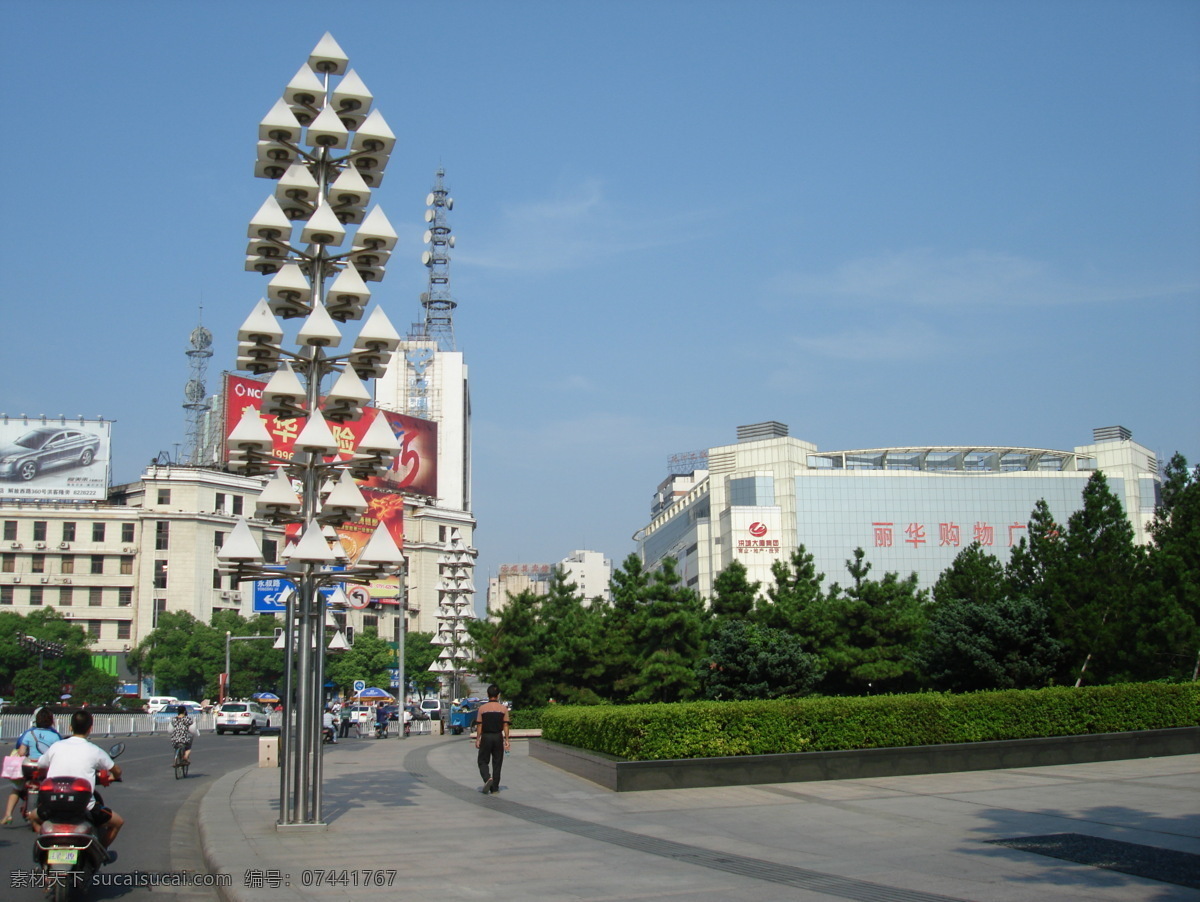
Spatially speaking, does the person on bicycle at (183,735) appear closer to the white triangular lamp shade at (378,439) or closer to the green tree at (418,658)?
the white triangular lamp shade at (378,439)

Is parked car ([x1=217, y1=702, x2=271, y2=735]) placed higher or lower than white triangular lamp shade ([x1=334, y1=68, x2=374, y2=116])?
lower

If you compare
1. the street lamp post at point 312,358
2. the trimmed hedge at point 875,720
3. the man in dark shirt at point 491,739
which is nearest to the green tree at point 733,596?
the trimmed hedge at point 875,720

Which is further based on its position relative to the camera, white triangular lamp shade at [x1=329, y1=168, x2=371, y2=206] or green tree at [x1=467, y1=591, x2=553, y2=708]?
green tree at [x1=467, y1=591, x2=553, y2=708]

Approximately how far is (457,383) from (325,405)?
10491cm

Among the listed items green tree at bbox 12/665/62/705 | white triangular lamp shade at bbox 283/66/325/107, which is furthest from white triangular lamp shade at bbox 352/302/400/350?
green tree at bbox 12/665/62/705

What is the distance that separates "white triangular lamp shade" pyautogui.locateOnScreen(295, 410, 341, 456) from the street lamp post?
14 millimetres

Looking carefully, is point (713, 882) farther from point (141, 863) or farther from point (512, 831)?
point (141, 863)

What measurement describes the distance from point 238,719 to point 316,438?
35.6 m

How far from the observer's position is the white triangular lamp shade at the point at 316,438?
11.7 m

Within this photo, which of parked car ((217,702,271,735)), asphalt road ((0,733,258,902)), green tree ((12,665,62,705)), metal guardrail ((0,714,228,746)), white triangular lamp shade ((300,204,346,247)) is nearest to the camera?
asphalt road ((0,733,258,902))

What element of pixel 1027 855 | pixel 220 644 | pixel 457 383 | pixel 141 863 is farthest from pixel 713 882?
pixel 457 383

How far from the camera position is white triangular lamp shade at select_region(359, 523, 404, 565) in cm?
1211

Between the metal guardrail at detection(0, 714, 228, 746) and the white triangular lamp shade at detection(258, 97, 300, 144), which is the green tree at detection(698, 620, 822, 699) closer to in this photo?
the white triangular lamp shade at detection(258, 97, 300, 144)

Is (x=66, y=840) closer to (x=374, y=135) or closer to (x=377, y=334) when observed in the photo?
(x=377, y=334)
